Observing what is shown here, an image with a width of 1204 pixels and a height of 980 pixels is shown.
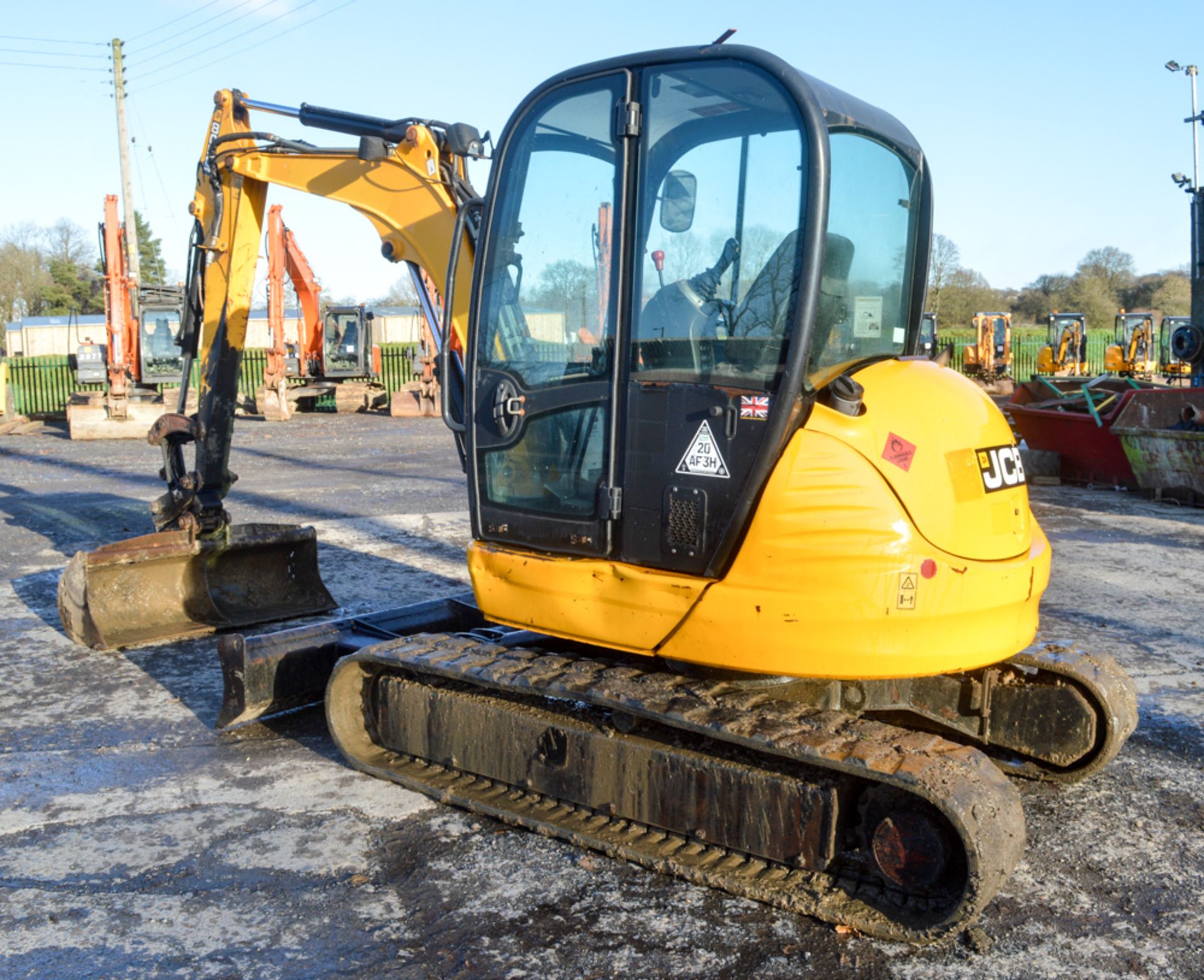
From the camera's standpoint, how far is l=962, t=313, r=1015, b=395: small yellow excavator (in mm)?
35781

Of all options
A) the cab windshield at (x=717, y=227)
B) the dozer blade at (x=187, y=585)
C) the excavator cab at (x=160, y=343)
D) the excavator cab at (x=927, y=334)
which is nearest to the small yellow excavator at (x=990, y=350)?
the excavator cab at (x=927, y=334)

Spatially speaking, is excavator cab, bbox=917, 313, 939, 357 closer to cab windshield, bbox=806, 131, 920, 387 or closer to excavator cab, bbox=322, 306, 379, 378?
cab windshield, bbox=806, 131, 920, 387

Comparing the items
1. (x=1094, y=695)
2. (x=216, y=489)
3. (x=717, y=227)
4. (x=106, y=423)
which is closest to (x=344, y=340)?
(x=106, y=423)

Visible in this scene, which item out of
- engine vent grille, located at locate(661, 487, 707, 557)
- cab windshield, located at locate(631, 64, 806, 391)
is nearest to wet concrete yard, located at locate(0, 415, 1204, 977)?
engine vent grille, located at locate(661, 487, 707, 557)

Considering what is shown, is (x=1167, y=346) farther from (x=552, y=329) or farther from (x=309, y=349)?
(x=552, y=329)

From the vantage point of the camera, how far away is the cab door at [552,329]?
154 inches

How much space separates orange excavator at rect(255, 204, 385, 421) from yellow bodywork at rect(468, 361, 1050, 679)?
22.5m

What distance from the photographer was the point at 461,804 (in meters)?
4.22

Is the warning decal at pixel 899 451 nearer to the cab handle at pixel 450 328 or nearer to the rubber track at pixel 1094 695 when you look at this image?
the rubber track at pixel 1094 695

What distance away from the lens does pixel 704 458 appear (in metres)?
3.70

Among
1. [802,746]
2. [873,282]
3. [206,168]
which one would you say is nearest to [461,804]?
[802,746]

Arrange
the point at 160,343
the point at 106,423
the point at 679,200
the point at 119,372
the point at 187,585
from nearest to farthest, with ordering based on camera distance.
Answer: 1. the point at 679,200
2. the point at 187,585
3. the point at 106,423
4. the point at 119,372
5. the point at 160,343

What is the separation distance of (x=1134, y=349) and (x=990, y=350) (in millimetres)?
5538

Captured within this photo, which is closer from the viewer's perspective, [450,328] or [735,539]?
[735,539]
